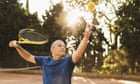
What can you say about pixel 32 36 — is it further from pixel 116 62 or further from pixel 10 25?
pixel 10 25

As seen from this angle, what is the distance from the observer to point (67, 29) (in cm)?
2683

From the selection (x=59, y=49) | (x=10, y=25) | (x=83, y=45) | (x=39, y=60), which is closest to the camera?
(x=83, y=45)

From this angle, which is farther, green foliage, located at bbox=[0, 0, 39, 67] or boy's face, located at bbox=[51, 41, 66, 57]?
green foliage, located at bbox=[0, 0, 39, 67]

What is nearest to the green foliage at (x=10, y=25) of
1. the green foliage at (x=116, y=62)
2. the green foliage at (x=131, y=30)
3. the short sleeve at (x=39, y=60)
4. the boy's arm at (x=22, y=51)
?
the green foliage at (x=116, y=62)

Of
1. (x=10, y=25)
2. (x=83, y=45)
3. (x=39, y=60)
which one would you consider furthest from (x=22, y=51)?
(x=10, y=25)

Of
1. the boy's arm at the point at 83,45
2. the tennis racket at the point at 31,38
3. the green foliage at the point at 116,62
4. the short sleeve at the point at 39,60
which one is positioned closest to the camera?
the boy's arm at the point at 83,45

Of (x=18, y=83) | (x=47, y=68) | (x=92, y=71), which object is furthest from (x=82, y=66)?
(x=47, y=68)

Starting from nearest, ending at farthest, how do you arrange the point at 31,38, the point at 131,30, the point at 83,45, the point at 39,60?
the point at 83,45
the point at 39,60
the point at 31,38
the point at 131,30

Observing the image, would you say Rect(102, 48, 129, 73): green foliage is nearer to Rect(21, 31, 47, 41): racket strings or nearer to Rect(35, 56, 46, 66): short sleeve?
Rect(21, 31, 47, 41): racket strings

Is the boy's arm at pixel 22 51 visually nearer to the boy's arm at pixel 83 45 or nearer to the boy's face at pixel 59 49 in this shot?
the boy's face at pixel 59 49

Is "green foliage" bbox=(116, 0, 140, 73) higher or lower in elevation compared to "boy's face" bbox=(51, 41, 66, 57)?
lower

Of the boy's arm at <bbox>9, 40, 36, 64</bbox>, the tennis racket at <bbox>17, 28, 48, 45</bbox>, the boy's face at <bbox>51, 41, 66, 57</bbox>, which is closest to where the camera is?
the boy's face at <bbox>51, 41, 66, 57</bbox>

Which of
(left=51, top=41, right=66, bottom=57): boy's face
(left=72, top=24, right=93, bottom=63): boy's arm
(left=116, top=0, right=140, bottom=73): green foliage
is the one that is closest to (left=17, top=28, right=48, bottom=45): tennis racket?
(left=51, top=41, right=66, bottom=57): boy's face

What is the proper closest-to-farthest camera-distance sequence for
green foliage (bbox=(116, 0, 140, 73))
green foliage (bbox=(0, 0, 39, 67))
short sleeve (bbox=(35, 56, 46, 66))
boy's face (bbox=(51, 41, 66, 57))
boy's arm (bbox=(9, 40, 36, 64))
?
1. boy's face (bbox=(51, 41, 66, 57))
2. short sleeve (bbox=(35, 56, 46, 66))
3. boy's arm (bbox=(9, 40, 36, 64))
4. green foliage (bbox=(116, 0, 140, 73))
5. green foliage (bbox=(0, 0, 39, 67))
